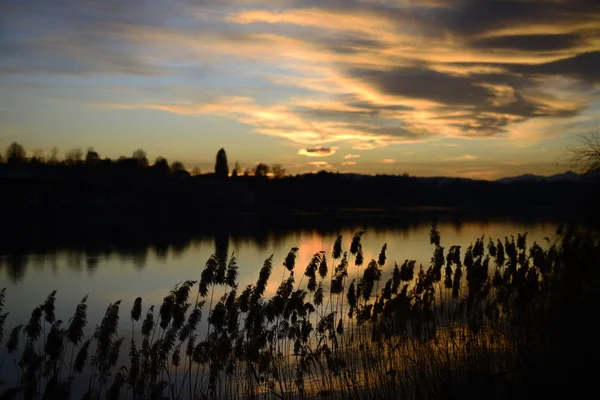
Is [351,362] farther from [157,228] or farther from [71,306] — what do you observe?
[157,228]

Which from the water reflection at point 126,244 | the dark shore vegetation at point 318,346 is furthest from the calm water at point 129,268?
the dark shore vegetation at point 318,346

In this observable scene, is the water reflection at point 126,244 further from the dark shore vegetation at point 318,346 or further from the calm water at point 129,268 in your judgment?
the dark shore vegetation at point 318,346

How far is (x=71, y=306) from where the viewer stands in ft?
82.3

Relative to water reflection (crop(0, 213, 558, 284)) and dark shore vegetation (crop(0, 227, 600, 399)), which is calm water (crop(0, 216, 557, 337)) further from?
dark shore vegetation (crop(0, 227, 600, 399))

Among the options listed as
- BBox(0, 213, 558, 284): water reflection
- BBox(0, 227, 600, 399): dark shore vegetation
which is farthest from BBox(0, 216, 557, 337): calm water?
BBox(0, 227, 600, 399): dark shore vegetation

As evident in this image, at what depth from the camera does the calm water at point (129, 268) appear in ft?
87.8

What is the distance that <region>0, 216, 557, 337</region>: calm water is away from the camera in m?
26.8

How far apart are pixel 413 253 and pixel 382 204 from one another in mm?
128365

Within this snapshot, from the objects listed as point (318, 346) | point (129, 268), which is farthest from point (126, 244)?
point (318, 346)

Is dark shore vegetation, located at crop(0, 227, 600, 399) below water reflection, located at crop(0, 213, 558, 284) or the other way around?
the other way around

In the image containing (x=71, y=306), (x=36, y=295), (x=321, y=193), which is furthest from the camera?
(x=321, y=193)

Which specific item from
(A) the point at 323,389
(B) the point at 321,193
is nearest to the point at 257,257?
(A) the point at 323,389

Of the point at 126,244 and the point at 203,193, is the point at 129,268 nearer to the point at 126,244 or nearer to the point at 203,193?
the point at 126,244

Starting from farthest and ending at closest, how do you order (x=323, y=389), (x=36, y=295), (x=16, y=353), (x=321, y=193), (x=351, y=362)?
(x=321, y=193) → (x=36, y=295) → (x=16, y=353) → (x=351, y=362) → (x=323, y=389)
